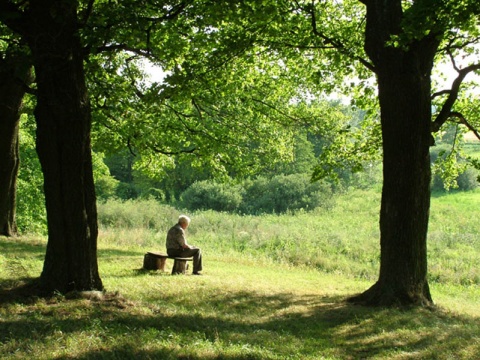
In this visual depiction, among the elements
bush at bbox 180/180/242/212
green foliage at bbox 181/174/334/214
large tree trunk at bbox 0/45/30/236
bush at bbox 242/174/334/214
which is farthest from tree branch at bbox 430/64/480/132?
bush at bbox 180/180/242/212

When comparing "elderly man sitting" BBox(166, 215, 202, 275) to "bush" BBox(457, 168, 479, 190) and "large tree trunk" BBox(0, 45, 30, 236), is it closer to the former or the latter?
"large tree trunk" BBox(0, 45, 30, 236)

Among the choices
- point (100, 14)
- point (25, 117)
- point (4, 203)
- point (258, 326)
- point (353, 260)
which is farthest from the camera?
point (353, 260)

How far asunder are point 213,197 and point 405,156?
146ft

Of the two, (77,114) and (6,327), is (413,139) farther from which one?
(6,327)

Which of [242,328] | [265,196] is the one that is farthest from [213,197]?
[242,328]

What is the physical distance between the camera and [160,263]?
12617 mm

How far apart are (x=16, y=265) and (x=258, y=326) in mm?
5904

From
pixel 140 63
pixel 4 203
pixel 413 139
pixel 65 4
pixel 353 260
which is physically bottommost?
pixel 353 260

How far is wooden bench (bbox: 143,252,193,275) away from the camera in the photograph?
12.4 metres

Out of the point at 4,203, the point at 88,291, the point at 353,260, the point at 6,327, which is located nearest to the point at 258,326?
the point at 88,291

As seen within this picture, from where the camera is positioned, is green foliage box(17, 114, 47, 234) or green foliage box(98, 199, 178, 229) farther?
green foliage box(98, 199, 178, 229)

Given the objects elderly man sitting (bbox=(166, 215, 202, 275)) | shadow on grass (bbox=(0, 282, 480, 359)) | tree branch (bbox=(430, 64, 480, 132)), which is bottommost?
shadow on grass (bbox=(0, 282, 480, 359))

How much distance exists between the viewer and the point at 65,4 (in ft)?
26.2

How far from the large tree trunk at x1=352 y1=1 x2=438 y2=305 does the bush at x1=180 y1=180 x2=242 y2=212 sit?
4339cm
